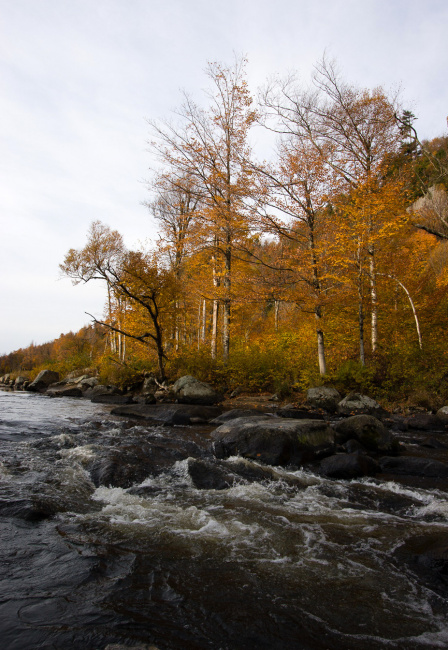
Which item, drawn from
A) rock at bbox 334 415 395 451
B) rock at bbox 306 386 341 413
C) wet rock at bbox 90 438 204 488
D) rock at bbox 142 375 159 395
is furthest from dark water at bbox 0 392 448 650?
rock at bbox 142 375 159 395

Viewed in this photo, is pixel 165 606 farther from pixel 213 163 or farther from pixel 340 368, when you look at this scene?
pixel 213 163

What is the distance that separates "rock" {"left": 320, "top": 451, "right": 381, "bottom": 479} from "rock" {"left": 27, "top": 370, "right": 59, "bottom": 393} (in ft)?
75.9

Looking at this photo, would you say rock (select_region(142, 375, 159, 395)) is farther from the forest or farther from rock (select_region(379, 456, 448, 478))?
rock (select_region(379, 456, 448, 478))

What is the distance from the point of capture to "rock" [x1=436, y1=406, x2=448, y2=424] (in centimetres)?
1046

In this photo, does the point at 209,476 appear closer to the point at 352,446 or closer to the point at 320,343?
the point at 352,446

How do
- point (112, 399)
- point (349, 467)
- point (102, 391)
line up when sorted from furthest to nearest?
1. point (102, 391)
2. point (112, 399)
3. point (349, 467)

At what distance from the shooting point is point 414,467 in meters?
6.73

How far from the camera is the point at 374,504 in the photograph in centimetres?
521

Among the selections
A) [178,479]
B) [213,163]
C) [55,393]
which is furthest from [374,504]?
[55,393]

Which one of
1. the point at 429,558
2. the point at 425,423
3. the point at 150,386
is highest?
the point at 150,386

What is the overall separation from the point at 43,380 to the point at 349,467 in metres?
24.8

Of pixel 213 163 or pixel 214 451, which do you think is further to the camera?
pixel 213 163

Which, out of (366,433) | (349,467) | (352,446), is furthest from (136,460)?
(366,433)

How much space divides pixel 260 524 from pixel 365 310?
12745 millimetres
